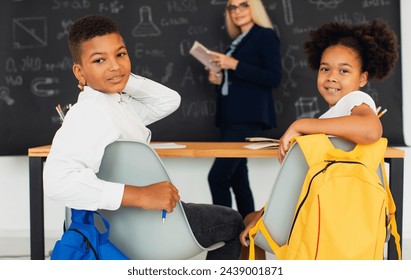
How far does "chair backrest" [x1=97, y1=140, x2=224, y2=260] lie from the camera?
131 centimetres

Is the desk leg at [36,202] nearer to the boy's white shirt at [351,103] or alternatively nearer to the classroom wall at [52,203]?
the boy's white shirt at [351,103]

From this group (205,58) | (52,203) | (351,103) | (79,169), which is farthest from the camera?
(52,203)

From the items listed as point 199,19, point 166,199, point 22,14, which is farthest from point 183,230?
point 22,14

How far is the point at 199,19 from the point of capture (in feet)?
10.8

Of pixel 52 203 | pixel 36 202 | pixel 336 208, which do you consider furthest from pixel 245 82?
pixel 336 208

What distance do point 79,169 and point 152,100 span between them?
2.31 feet

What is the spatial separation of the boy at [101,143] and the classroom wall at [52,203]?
1.75 meters

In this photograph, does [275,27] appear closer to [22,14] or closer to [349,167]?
[22,14]

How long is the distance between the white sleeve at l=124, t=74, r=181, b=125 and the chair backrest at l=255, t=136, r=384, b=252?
675 mm

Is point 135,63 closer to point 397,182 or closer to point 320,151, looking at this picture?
point 397,182

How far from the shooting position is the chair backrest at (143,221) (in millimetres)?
1308

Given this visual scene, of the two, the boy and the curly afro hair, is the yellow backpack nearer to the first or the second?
the boy

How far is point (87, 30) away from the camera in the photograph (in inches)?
55.1
